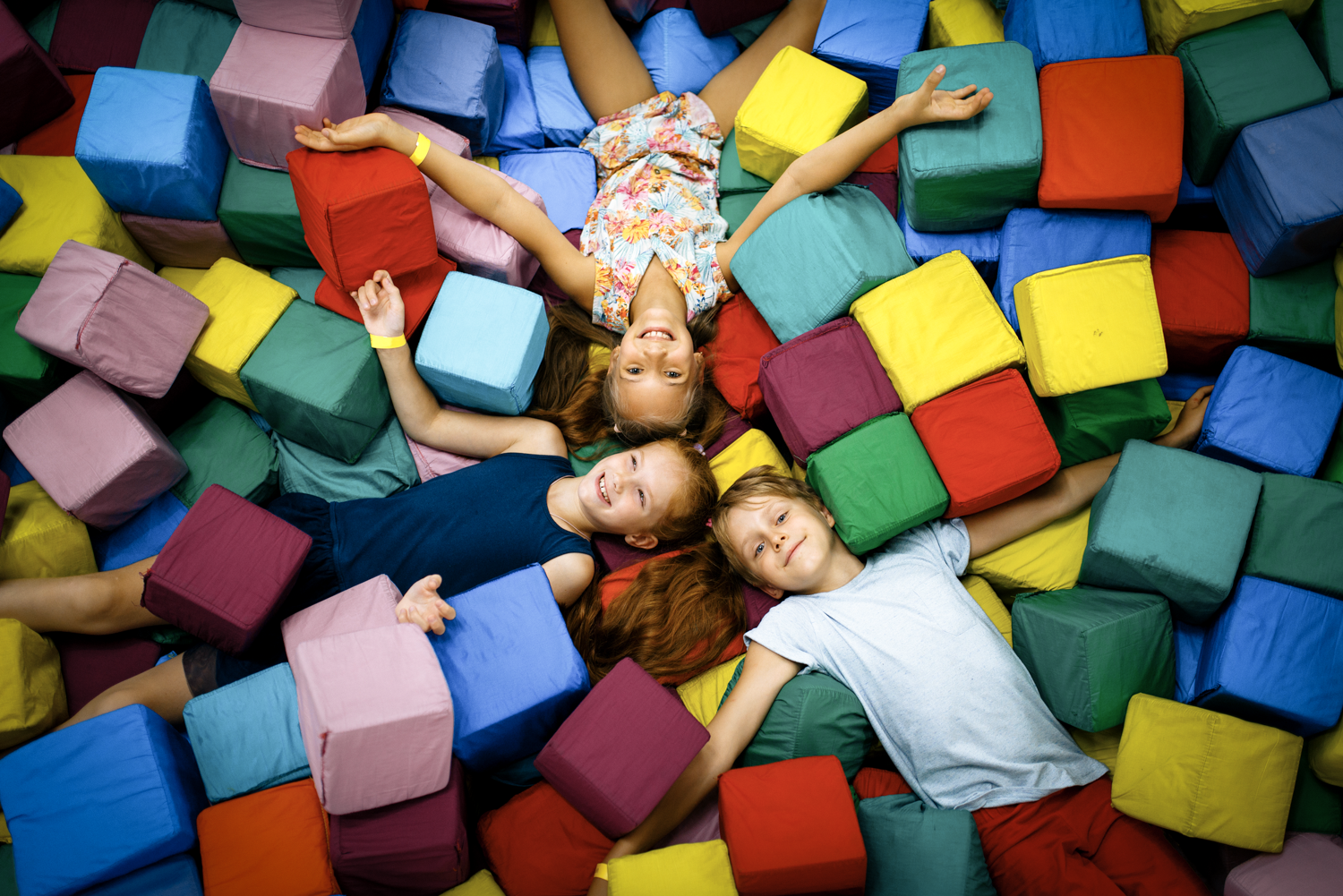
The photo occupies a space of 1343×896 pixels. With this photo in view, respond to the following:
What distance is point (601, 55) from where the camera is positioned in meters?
2.86

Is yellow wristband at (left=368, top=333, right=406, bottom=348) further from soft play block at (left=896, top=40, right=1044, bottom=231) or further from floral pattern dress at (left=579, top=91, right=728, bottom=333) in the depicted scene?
soft play block at (left=896, top=40, right=1044, bottom=231)

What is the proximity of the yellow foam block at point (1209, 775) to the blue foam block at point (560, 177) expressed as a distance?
2213mm

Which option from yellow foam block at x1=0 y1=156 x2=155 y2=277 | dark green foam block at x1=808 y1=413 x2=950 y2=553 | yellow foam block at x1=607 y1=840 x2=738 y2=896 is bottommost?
yellow foam block at x1=607 y1=840 x2=738 y2=896

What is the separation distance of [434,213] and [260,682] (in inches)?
55.8

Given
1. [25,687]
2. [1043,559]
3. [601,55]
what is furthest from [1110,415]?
[25,687]

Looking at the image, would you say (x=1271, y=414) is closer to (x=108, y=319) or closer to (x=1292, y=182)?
(x=1292, y=182)

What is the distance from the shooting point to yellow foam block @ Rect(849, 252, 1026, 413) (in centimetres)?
212

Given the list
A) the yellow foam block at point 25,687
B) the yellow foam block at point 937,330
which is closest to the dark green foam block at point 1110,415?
the yellow foam block at point 937,330

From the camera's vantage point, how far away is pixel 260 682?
1905 millimetres

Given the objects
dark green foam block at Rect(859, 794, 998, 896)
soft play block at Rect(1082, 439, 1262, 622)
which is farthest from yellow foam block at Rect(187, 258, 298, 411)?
soft play block at Rect(1082, 439, 1262, 622)

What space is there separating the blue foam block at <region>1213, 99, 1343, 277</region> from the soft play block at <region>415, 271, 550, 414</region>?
→ 195 cm

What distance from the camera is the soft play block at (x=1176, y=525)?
1963mm

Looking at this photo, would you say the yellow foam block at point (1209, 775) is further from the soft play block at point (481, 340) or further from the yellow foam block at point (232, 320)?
the yellow foam block at point (232, 320)

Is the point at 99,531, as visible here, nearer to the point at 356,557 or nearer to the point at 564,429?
the point at 356,557
